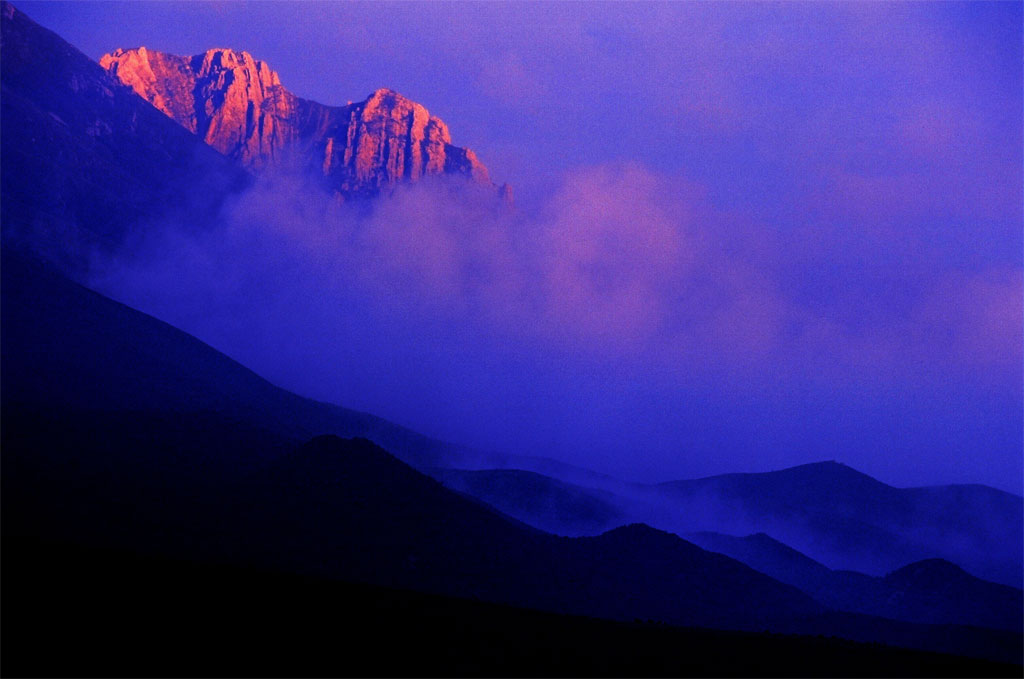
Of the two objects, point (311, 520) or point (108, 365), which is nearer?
point (311, 520)

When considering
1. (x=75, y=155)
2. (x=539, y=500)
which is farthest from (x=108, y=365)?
(x=75, y=155)

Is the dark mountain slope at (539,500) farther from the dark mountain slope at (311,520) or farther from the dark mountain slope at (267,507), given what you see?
the dark mountain slope at (267,507)

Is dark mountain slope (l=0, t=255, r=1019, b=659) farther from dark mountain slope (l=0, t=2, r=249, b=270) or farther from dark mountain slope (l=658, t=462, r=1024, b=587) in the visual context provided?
dark mountain slope (l=658, t=462, r=1024, b=587)

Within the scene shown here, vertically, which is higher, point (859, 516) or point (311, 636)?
point (859, 516)

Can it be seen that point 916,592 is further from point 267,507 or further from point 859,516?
point 859,516

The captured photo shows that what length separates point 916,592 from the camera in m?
86.0

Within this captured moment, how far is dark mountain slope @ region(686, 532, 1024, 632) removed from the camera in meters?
81.1

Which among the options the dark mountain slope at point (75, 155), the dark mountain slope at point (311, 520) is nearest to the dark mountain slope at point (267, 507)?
the dark mountain slope at point (311, 520)

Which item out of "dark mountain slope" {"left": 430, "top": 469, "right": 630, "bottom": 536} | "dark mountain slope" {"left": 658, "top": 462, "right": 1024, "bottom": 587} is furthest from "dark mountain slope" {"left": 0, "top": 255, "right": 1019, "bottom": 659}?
"dark mountain slope" {"left": 658, "top": 462, "right": 1024, "bottom": 587}

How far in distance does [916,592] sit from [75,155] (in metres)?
124

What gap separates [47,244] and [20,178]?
873 centimetres

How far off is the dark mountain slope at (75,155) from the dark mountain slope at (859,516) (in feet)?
294

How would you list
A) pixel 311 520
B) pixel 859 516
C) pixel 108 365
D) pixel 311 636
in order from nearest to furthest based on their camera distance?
pixel 311 636 → pixel 311 520 → pixel 108 365 → pixel 859 516

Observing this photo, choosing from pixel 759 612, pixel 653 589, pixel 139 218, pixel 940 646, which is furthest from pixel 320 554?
pixel 139 218
